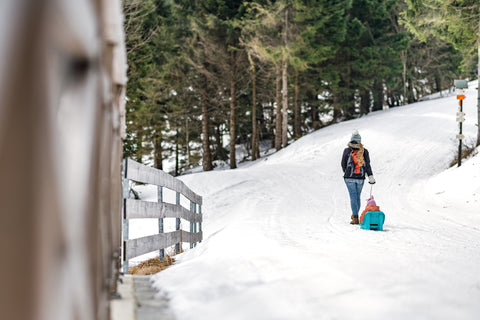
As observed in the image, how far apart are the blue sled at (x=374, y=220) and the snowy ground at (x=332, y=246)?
0.25m

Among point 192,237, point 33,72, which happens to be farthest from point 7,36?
point 192,237

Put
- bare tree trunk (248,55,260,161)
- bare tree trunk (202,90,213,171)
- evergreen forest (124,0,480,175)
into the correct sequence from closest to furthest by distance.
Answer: evergreen forest (124,0,480,175)
bare tree trunk (202,90,213,171)
bare tree trunk (248,55,260,161)

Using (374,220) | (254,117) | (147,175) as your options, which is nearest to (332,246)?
(147,175)

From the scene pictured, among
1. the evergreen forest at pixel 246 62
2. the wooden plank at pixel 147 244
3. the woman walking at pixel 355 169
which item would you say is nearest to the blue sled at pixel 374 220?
the woman walking at pixel 355 169

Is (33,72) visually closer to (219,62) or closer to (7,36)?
(7,36)

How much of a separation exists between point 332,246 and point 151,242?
221 cm

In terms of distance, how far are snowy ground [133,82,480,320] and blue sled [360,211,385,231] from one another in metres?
0.25

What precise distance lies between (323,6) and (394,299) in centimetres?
2610

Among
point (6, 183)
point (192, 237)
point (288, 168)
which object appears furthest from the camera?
point (288, 168)

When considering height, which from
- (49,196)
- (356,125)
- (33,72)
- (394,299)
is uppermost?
(356,125)

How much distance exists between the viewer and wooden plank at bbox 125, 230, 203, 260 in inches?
190

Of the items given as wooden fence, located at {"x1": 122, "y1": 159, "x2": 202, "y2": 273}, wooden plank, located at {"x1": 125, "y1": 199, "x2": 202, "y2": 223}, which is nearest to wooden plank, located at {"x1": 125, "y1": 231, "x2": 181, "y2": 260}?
wooden fence, located at {"x1": 122, "y1": 159, "x2": 202, "y2": 273}

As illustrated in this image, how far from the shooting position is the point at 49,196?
1018 mm

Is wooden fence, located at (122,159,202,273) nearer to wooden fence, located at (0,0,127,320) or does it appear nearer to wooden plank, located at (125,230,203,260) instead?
wooden plank, located at (125,230,203,260)
